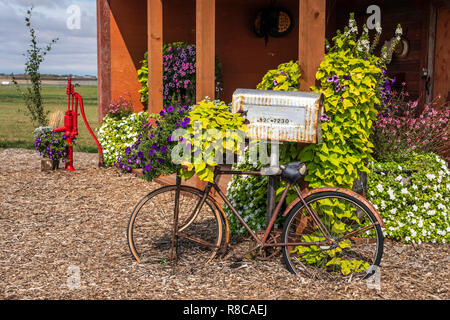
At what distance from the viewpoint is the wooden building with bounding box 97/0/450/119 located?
272 inches

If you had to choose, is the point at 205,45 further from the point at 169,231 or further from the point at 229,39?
the point at 229,39

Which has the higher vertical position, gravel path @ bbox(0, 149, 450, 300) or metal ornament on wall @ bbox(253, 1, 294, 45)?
metal ornament on wall @ bbox(253, 1, 294, 45)

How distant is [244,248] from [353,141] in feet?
4.09

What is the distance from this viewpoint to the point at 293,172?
371 cm

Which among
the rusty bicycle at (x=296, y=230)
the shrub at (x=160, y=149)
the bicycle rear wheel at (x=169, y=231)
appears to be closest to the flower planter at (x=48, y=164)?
the bicycle rear wheel at (x=169, y=231)

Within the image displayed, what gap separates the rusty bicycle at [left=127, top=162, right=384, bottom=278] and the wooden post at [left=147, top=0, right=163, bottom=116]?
10.2ft

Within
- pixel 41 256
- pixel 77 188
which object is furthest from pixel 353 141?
pixel 77 188

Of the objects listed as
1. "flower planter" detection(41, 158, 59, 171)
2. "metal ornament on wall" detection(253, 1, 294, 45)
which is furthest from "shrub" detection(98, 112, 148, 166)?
"metal ornament on wall" detection(253, 1, 294, 45)

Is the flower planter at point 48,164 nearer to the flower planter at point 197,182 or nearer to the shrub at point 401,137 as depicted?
the flower planter at point 197,182

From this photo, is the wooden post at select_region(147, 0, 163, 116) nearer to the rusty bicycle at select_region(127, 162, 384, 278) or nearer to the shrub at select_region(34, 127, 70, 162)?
the shrub at select_region(34, 127, 70, 162)

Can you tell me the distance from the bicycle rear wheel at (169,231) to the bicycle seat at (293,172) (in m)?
0.58

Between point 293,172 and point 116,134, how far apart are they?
549 cm

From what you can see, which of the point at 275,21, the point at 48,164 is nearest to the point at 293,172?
the point at 48,164

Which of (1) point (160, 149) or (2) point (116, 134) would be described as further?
(2) point (116, 134)
